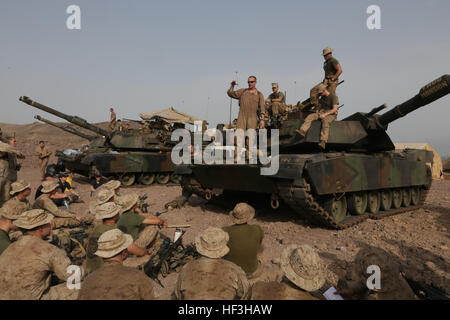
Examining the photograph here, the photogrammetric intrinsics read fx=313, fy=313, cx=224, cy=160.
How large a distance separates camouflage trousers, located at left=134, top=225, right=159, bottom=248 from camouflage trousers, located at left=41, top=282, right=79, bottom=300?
1.36 meters

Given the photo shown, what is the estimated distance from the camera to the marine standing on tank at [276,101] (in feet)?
27.3

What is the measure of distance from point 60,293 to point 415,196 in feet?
34.3

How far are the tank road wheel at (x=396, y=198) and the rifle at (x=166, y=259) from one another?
6.89m

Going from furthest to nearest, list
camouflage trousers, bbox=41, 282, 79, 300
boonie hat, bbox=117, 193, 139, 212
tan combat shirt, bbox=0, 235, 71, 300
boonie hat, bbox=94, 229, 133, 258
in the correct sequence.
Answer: boonie hat, bbox=117, 193, 139, 212
camouflage trousers, bbox=41, 282, 79, 300
tan combat shirt, bbox=0, 235, 71, 300
boonie hat, bbox=94, 229, 133, 258

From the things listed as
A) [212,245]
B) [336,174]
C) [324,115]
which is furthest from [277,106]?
[212,245]

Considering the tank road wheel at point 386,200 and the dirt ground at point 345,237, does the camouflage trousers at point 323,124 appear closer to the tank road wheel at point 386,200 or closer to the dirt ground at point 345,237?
the dirt ground at point 345,237

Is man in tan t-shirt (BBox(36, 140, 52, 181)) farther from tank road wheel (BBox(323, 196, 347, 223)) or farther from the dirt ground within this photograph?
tank road wheel (BBox(323, 196, 347, 223))

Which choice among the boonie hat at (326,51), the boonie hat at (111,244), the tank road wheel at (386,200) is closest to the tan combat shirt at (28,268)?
the boonie hat at (111,244)

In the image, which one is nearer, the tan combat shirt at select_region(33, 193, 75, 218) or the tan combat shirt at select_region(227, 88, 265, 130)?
the tan combat shirt at select_region(33, 193, 75, 218)

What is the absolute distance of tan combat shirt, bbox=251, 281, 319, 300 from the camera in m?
2.19

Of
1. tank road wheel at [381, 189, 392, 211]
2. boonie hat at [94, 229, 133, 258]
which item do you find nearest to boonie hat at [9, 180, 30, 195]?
boonie hat at [94, 229, 133, 258]

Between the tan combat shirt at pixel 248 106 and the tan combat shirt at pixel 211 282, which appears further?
the tan combat shirt at pixel 248 106

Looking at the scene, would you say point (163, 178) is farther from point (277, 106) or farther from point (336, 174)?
point (336, 174)

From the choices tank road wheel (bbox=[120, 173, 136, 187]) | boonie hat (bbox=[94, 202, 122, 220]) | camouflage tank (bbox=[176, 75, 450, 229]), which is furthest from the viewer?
tank road wheel (bbox=[120, 173, 136, 187])
